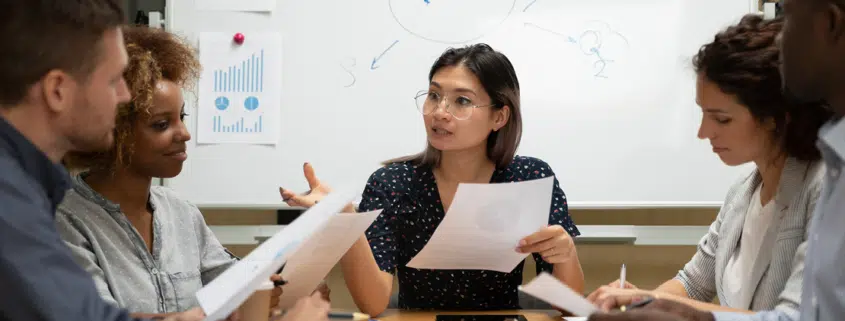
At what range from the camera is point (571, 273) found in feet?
5.63

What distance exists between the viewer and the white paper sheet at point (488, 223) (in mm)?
1434

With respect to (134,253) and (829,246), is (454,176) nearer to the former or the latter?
(134,253)

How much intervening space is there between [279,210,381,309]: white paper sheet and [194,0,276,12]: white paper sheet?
1226mm

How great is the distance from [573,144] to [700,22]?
57 centimetres

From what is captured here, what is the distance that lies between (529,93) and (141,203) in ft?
4.51

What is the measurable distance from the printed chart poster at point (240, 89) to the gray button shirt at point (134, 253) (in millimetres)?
862

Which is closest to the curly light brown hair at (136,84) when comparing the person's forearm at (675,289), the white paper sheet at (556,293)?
the white paper sheet at (556,293)

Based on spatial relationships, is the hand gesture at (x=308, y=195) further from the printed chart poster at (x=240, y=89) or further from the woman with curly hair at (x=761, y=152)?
the printed chart poster at (x=240, y=89)

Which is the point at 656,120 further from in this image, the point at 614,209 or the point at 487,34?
the point at 487,34

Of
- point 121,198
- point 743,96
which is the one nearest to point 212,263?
point 121,198

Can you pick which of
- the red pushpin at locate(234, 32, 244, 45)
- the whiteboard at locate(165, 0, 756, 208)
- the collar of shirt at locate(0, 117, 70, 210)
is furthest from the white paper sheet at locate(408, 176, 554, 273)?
the red pushpin at locate(234, 32, 244, 45)

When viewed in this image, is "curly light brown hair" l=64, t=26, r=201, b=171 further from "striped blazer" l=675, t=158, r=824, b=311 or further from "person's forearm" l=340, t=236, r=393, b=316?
"striped blazer" l=675, t=158, r=824, b=311

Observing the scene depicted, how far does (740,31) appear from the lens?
152cm

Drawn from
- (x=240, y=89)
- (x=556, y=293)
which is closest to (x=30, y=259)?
(x=556, y=293)
